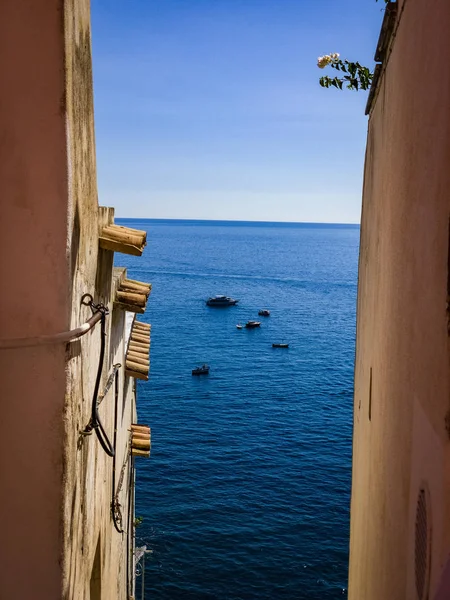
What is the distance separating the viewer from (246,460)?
124 ft

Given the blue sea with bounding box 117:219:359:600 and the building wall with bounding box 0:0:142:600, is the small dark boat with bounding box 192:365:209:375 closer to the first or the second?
the blue sea with bounding box 117:219:359:600

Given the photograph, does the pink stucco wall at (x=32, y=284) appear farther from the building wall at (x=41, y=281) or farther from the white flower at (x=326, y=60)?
the white flower at (x=326, y=60)

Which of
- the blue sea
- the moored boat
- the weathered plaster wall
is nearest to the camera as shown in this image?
the weathered plaster wall

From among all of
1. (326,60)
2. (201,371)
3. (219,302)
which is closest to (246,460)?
(201,371)

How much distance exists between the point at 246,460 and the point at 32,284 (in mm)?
34460

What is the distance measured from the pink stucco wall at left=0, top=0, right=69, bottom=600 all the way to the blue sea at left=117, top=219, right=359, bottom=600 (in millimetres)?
22833

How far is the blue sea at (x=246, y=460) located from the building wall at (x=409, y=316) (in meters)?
21.0

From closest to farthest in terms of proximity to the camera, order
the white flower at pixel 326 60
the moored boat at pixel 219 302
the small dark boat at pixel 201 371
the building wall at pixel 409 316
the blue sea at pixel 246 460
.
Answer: the building wall at pixel 409 316 → the white flower at pixel 326 60 → the blue sea at pixel 246 460 → the small dark boat at pixel 201 371 → the moored boat at pixel 219 302

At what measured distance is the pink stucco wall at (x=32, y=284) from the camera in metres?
4.48

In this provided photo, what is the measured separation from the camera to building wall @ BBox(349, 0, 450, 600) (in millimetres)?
3451

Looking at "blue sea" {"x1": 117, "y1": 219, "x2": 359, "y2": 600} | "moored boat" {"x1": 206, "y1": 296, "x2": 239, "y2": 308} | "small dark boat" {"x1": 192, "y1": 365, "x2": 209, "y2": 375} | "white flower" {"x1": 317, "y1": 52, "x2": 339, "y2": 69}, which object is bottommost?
"blue sea" {"x1": 117, "y1": 219, "x2": 359, "y2": 600}

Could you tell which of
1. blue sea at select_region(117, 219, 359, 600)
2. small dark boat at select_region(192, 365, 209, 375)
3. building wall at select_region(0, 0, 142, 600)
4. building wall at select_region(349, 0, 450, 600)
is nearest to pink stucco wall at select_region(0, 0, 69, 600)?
building wall at select_region(0, 0, 142, 600)

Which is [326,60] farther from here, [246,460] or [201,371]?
[201,371]

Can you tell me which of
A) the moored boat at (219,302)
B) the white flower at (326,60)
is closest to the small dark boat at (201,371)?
the moored boat at (219,302)
